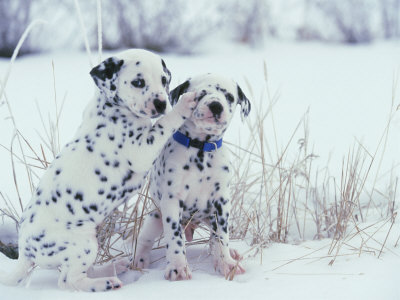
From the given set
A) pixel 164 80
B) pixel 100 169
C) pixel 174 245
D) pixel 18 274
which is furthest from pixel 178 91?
pixel 18 274

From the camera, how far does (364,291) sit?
2.37m

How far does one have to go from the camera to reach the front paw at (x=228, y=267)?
8.21 feet

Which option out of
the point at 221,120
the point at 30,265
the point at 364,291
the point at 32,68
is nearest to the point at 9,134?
the point at 32,68

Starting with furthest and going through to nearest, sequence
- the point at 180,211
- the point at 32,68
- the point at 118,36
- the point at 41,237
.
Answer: the point at 118,36 < the point at 32,68 < the point at 180,211 < the point at 41,237

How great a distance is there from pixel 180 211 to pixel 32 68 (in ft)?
16.8

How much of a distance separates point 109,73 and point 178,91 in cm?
41

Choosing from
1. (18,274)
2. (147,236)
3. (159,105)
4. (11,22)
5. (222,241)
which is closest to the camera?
(159,105)

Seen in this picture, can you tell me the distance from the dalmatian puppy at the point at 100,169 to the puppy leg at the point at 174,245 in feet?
0.76

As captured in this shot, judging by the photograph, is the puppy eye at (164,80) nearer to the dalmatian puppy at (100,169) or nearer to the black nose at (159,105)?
the dalmatian puppy at (100,169)

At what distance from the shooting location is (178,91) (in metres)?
2.63

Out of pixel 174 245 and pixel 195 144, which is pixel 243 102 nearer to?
pixel 195 144

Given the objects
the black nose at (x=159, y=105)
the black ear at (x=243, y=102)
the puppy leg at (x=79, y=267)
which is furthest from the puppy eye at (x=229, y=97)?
the puppy leg at (x=79, y=267)

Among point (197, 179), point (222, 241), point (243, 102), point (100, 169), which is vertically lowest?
point (222, 241)

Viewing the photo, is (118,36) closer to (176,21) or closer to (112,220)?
(176,21)
